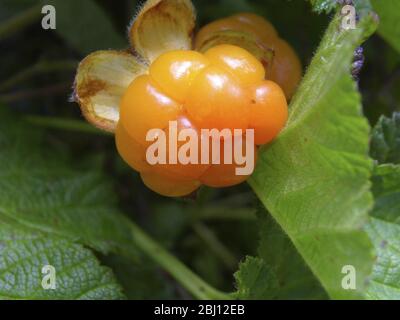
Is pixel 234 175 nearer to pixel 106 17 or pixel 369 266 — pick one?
pixel 369 266

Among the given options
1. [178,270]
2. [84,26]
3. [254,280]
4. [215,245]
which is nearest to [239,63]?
[254,280]

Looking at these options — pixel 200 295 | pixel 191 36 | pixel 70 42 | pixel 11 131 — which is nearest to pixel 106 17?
pixel 70 42

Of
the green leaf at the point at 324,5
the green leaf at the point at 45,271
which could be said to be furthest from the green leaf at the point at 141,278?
the green leaf at the point at 324,5

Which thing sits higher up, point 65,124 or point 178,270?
point 65,124

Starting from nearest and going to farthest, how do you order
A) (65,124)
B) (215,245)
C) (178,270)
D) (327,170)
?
(327,170) < (178,270) < (65,124) < (215,245)

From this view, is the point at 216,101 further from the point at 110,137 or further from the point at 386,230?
the point at 110,137

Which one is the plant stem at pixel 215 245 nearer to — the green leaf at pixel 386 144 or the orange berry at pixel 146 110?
the green leaf at pixel 386 144

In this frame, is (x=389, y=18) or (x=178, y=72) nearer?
(x=178, y=72)

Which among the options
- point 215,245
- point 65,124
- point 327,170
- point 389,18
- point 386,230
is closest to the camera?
point 327,170
